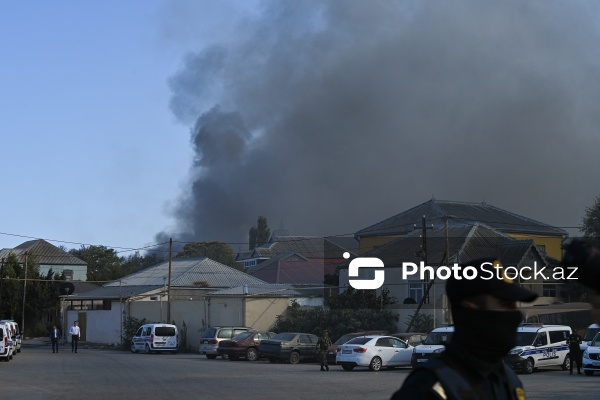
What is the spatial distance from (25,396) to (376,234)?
219 ft

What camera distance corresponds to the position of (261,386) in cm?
2503

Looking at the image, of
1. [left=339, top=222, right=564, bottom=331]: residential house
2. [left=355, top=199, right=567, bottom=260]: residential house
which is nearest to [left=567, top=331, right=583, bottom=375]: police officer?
[left=339, top=222, right=564, bottom=331]: residential house

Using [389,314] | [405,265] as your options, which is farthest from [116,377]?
[405,265]

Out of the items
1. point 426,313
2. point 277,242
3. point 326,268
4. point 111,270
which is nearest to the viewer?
point 426,313

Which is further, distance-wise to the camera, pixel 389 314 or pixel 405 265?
pixel 405 265

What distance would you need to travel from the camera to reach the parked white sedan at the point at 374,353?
3450 centimetres

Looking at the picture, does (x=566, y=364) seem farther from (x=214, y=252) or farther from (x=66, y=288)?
(x=214, y=252)

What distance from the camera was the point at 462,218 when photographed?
8306 cm

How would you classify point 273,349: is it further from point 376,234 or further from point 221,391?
point 376,234

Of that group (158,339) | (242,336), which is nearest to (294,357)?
(242,336)

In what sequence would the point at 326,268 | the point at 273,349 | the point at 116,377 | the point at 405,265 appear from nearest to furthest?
the point at 116,377 < the point at 273,349 < the point at 405,265 < the point at 326,268

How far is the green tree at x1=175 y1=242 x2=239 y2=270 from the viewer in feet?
440

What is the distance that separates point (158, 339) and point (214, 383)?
25.7 metres

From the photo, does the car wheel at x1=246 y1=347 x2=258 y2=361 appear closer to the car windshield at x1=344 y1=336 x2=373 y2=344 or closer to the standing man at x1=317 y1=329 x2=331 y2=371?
the standing man at x1=317 y1=329 x2=331 y2=371
